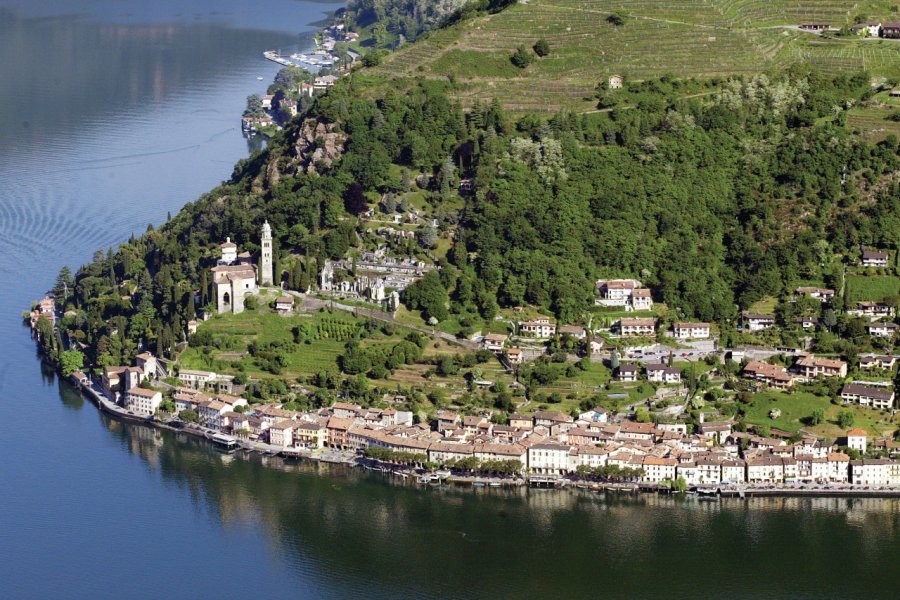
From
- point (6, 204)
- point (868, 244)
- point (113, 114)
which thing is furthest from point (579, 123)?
point (113, 114)

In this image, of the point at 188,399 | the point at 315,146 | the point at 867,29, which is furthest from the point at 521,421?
the point at 867,29

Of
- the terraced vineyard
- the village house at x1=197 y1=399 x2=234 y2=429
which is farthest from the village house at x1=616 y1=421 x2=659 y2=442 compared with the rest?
the terraced vineyard

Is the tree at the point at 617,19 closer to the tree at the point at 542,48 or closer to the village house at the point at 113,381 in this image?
the tree at the point at 542,48

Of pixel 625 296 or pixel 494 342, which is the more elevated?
pixel 625 296

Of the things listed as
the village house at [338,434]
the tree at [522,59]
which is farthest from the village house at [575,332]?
the tree at [522,59]

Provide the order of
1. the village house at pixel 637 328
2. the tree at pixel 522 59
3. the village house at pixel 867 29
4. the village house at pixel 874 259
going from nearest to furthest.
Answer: the village house at pixel 637 328 < the village house at pixel 874 259 < the tree at pixel 522 59 < the village house at pixel 867 29

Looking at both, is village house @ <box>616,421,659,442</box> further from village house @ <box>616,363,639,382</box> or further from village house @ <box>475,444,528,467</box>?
village house @ <box>475,444,528,467</box>

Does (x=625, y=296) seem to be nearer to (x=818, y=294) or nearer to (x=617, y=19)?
(x=818, y=294)
